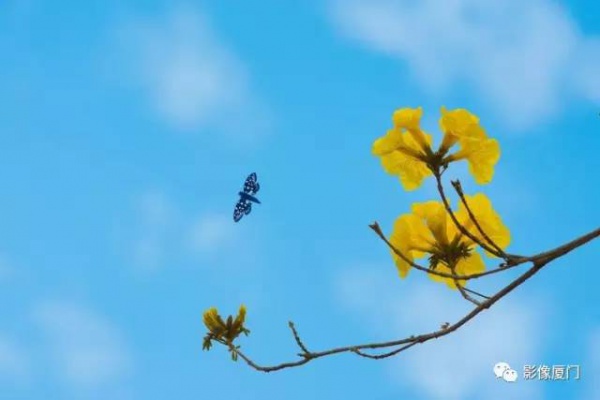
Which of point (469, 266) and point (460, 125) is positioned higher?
point (460, 125)

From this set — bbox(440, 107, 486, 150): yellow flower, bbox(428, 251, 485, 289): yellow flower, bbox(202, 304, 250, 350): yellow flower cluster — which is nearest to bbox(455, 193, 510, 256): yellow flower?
bbox(428, 251, 485, 289): yellow flower

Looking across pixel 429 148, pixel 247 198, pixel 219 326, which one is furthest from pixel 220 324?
pixel 247 198

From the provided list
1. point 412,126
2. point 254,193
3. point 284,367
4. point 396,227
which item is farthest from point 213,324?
point 254,193

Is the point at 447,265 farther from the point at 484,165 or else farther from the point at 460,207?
the point at 484,165

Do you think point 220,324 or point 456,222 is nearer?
point 456,222

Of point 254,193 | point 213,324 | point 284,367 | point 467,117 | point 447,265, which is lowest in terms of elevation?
point 284,367

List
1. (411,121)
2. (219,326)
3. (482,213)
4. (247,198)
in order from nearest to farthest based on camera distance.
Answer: (411,121) < (482,213) < (219,326) < (247,198)

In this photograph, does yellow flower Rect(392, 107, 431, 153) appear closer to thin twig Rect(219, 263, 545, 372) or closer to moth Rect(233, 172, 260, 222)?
thin twig Rect(219, 263, 545, 372)

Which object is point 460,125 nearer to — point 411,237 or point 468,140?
point 468,140
